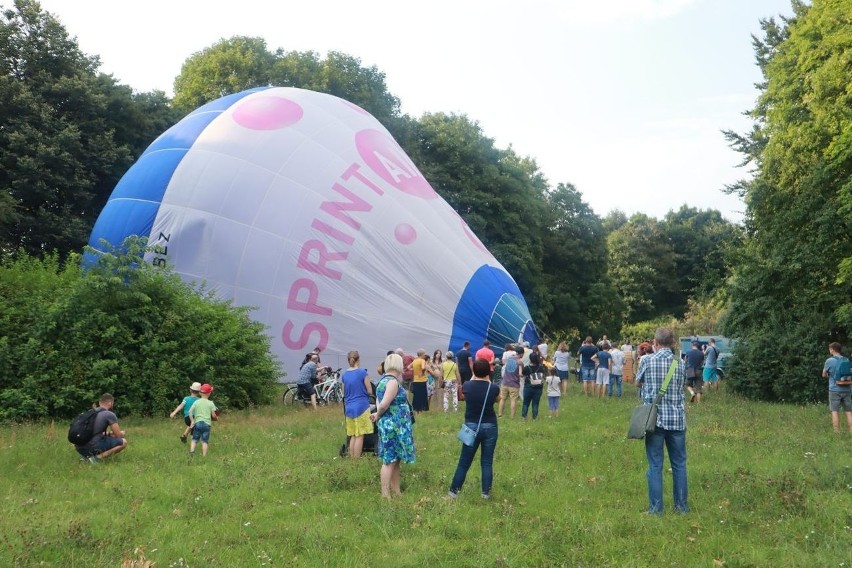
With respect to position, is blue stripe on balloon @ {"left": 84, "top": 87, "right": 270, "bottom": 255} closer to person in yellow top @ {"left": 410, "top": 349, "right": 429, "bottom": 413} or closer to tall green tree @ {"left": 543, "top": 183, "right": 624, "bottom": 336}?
person in yellow top @ {"left": 410, "top": 349, "right": 429, "bottom": 413}

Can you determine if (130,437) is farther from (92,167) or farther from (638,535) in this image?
(92,167)

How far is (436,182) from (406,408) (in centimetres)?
2771

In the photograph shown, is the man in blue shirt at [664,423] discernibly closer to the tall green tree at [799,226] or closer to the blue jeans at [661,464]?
the blue jeans at [661,464]

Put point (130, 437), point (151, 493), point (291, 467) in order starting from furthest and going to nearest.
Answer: point (130, 437)
point (291, 467)
point (151, 493)

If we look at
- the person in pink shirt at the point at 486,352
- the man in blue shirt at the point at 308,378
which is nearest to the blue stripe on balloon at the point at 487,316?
the person in pink shirt at the point at 486,352

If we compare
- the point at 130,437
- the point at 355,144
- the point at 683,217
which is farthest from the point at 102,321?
the point at 683,217

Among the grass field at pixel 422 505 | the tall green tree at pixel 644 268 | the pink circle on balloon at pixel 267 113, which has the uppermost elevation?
the tall green tree at pixel 644 268

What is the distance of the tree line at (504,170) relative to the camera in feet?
67.7

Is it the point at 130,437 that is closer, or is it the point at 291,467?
the point at 291,467

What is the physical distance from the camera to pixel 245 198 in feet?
64.0

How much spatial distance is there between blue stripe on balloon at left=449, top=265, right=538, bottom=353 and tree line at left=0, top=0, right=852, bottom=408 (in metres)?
6.75

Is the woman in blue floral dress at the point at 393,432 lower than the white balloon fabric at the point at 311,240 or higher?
lower

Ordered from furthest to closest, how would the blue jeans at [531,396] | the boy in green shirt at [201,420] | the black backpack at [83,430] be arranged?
→ the blue jeans at [531,396]
the boy in green shirt at [201,420]
the black backpack at [83,430]

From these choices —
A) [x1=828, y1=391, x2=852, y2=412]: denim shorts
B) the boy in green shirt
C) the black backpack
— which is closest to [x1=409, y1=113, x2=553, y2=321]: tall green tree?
[x1=828, y1=391, x2=852, y2=412]: denim shorts
